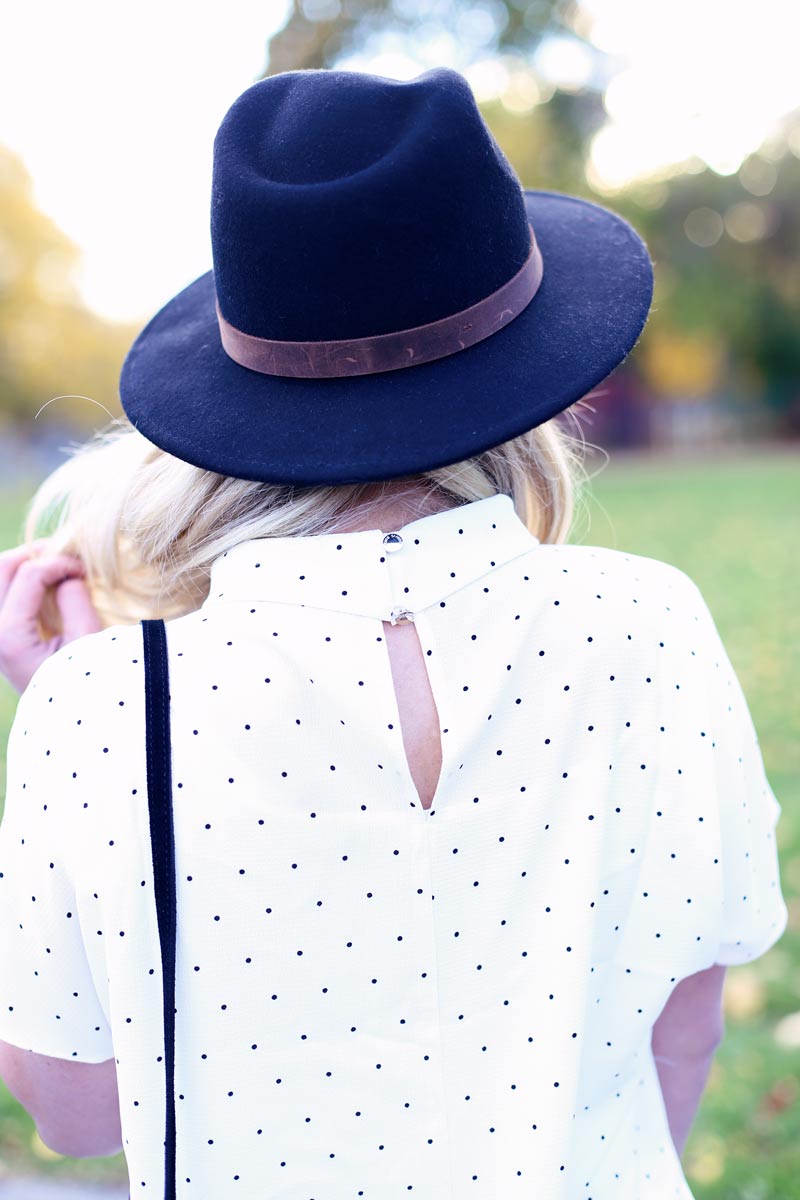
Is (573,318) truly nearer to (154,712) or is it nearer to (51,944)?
(154,712)

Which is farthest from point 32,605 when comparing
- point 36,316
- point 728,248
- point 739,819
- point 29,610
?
point 36,316

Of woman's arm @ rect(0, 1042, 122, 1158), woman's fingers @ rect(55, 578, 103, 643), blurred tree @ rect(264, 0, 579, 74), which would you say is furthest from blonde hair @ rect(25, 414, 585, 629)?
blurred tree @ rect(264, 0, 579, 74)

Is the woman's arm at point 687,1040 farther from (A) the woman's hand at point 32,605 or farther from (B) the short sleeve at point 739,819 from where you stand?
(A) the woman's hand at point 32,605

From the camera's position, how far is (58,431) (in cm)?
4134

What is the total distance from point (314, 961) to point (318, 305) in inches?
25.5

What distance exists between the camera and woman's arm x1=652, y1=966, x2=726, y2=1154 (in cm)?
134

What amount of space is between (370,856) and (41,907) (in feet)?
1.03

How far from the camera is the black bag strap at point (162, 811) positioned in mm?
953

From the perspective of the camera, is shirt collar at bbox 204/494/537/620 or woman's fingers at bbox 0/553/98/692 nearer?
shirt collar at bbox 204/494/537/620

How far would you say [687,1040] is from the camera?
1369mm

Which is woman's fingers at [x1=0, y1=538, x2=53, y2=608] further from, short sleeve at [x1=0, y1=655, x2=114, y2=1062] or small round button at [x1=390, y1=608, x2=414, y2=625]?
small round button at [x1=390, y1=608, x2=414, y2=625]

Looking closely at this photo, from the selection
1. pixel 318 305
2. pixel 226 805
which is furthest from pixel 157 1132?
pixel 318 305

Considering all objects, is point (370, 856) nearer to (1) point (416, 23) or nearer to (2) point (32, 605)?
(2) point (32, 605)

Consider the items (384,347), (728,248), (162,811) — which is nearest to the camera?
(162,811)
